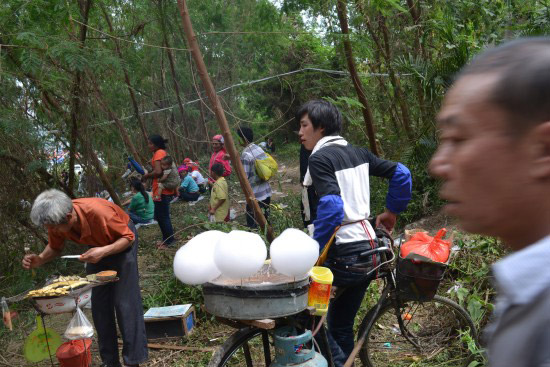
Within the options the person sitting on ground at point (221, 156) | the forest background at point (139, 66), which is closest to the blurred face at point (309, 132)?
the forest background at point (139, 66)

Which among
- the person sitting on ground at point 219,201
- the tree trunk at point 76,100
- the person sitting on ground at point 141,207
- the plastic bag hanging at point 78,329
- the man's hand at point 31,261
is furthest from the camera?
the person sitting on ground at point 141,207

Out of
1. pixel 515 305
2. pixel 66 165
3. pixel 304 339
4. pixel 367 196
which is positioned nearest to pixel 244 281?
pixel 304 339

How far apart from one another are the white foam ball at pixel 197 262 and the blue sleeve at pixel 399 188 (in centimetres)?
140

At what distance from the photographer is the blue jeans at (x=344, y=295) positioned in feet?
10.8

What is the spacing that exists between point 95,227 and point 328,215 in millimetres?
1855

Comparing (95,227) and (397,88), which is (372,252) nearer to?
(95,227)

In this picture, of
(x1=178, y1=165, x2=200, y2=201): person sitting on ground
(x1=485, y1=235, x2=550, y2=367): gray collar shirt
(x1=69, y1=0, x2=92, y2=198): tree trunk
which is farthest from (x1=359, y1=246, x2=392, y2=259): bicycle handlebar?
(x1=178, y1=165, x2=200, y2=201): person sitting on ground

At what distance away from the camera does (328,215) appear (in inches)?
120

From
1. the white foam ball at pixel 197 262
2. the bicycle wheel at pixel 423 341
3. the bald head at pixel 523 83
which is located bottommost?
the bicycle wheel at pixel 423 341

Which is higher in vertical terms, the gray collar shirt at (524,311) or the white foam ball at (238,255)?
the gray collar shirt at (524,311)

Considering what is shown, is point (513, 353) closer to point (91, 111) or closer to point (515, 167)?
point (515, 167)

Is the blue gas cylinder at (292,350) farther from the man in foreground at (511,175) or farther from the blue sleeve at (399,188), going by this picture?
the man in foreground at (511,175)

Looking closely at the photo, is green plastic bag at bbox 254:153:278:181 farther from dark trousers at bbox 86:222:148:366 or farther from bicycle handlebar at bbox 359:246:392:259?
bicycle handlebar at bbox 359:246:392:259

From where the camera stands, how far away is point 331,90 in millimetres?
9711
